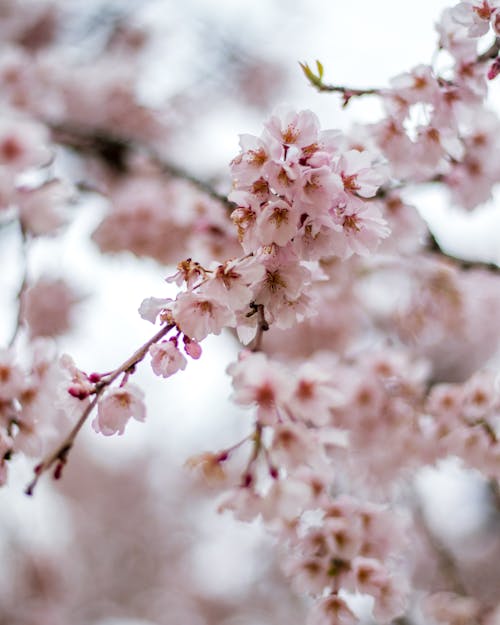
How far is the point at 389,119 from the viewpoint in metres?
1.48

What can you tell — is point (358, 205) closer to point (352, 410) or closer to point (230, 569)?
point (352, 410)

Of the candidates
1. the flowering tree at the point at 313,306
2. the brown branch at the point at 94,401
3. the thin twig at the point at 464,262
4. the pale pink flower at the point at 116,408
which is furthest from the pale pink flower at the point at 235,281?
the thin twig at the point at 464,262

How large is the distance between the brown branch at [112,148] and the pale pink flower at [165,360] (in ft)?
3.70

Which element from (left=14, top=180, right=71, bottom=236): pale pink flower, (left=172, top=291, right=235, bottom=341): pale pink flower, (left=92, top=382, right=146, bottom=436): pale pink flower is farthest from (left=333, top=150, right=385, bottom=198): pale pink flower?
(left=14, top=180, right=71, bottom=236): pale pink flower

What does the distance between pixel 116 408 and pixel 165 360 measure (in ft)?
0.47

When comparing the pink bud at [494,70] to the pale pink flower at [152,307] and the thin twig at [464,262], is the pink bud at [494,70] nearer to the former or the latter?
the thin twig at [464,262]

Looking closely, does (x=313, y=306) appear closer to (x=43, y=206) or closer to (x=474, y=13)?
(x=474, y=13)

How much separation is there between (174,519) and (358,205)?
22.2ft

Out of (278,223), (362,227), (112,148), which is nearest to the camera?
(278,223)

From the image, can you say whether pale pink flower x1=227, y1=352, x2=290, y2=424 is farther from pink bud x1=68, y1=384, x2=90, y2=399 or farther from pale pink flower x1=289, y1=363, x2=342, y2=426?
pink bud x1=68, y1=384, x2=90, y2=399

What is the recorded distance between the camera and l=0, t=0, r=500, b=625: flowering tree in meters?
0.98

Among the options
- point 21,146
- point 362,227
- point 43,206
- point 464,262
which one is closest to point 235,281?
point 362,227

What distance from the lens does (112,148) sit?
310 cm

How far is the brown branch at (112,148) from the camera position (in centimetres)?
251
